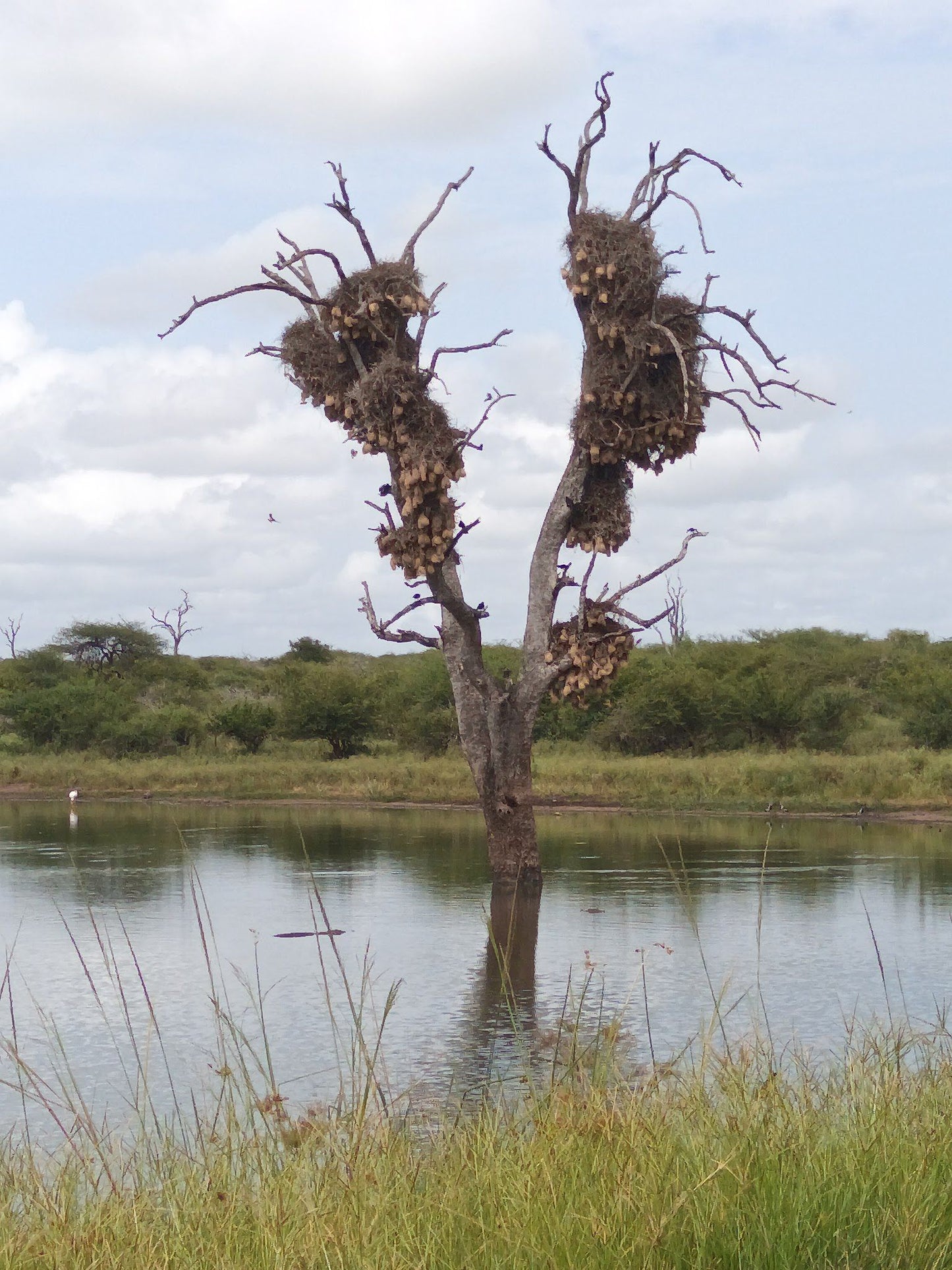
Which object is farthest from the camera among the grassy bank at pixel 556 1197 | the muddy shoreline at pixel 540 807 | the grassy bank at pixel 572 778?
the grassy bank at pixel 572 778

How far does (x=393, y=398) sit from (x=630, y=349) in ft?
9.05

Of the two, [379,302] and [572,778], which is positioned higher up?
[379,302]

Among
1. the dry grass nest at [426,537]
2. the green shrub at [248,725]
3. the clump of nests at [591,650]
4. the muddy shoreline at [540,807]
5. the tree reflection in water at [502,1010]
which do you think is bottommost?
the tree reflection in water at [502,1010]

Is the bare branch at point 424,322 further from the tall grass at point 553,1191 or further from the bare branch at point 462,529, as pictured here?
the tall grass at point 553,1191

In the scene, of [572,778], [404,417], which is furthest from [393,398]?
[572,778]

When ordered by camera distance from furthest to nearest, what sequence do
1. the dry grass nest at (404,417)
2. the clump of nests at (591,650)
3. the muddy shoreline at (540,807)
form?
1. the muddy shoreline at (540,807)
2. the clump of nests at (591,650)
3. the dry grass nest at (404,417)

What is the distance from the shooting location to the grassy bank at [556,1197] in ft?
13.4

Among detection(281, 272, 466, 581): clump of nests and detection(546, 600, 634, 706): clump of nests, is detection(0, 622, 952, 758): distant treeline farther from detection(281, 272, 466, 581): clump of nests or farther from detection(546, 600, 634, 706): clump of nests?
detection(281, 272, 466, 581): clump of nests

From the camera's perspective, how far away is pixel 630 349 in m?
17.3

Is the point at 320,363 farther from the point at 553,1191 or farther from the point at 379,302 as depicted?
the point at 553,1191

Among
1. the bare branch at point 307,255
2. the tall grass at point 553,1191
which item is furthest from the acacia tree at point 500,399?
the tall grass at point 553,1191

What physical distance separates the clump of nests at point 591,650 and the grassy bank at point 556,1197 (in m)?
12.3

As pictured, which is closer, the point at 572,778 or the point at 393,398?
the point at 393,398

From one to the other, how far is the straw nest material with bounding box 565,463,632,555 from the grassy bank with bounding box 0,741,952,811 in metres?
15.3
